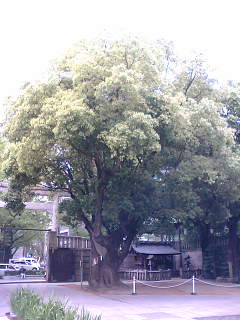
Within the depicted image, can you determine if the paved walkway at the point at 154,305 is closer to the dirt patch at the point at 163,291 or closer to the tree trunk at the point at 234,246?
the dirt patch at the point at 163,291

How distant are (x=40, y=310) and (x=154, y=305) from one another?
8179 mm

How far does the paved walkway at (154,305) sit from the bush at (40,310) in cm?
247

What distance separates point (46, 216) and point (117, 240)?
2579 cm

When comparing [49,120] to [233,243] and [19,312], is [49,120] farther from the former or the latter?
[233,243]

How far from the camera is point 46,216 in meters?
47.8

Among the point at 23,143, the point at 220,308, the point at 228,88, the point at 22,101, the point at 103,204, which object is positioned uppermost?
the point at 228,88

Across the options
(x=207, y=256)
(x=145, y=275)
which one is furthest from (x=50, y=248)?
(x=207, y=256)

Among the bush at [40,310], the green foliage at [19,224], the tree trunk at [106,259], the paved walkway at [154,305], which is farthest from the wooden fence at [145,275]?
the bush at [40,310]

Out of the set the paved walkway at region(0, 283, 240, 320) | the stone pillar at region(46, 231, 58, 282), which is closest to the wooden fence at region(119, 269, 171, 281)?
the stone pillar at region(46, 231, 58, 282)

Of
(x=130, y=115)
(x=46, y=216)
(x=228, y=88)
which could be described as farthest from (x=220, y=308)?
(x=46, y=216)

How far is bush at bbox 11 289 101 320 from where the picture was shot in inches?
332

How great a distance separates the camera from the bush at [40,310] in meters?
8.44

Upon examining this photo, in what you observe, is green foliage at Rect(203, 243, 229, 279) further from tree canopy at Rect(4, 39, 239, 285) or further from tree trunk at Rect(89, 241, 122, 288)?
tree trunk at Rect(89, 241, 122, 288)

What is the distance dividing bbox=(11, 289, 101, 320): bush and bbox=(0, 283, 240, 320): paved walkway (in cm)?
247
